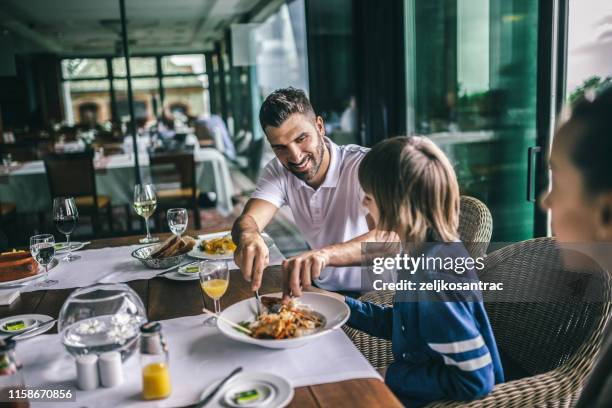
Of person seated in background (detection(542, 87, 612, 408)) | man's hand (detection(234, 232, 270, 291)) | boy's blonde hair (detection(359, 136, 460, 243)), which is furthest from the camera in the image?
man's hand (detection(234, 232, 270, 291))

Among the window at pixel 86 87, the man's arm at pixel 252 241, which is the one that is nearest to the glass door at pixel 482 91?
the man's arm at pixel 252 241

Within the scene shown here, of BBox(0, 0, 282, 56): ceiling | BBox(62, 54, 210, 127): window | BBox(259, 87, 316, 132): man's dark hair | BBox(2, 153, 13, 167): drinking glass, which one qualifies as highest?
BBox(0, 0, 282, 56): ceiling

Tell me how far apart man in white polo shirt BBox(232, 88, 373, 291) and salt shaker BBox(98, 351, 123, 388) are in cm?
76

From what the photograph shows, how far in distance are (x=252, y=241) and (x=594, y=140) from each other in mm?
929

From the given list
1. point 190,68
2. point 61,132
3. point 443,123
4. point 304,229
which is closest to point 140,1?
point 190,68

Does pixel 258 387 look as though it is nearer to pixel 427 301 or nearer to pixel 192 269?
pixel 427 301

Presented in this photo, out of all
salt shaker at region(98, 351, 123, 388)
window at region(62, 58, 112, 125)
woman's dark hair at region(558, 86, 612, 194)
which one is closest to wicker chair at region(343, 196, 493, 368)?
salt shaker at region(98, 351, 123, 388)

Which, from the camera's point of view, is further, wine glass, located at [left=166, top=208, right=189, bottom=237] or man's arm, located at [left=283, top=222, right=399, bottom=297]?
wine glass, located at [left=166, top=208, right=189, bottom=237]

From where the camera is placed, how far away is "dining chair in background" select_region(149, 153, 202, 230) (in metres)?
4.44

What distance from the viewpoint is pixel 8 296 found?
1506 millimetres

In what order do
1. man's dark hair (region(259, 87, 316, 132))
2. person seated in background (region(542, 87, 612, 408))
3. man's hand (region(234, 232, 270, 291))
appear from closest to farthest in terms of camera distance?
person seated in background (region(542, 87, 612, 408)) → man's hand (region(234, 232, 270, 291)) → man's dark hair (region(259, 87, 316, 132))

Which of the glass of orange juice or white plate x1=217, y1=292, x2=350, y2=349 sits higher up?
the glass of orange juice

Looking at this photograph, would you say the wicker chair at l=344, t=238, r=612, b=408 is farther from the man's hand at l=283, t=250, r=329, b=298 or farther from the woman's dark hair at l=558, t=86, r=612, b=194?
the woman's dark hair at l=558, t=86, r=612, b=194

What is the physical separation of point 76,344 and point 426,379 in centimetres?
70
